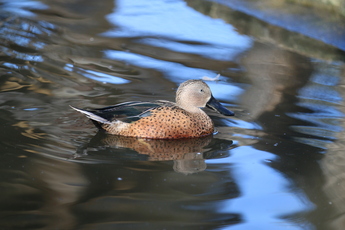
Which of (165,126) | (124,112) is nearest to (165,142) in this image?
(165,126)

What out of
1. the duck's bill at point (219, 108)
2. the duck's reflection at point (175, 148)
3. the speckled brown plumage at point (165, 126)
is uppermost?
the duck's bill at point (219, 108)

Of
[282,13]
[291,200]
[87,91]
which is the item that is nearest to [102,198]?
[291,200]

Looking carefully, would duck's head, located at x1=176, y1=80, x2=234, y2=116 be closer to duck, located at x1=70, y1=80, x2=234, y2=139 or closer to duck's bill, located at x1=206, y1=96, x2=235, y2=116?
duck's bill, located at x1=206, y1=96, x2=235, y2=116

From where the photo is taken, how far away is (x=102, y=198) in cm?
432

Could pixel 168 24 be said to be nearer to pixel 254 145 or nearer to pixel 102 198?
pixel 254 145

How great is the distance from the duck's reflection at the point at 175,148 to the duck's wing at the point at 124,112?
0.20 meters

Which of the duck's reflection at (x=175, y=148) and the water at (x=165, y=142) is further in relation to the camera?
the duck's reflection at (x=175, y=148)

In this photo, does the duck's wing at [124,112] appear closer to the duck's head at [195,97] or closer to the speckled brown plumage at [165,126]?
the speckled brown plumage at [165,126]

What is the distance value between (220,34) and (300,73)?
7.63ft

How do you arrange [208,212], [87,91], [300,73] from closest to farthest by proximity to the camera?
[208,212] < [87,91] < [300,73]

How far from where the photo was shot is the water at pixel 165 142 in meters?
4.20

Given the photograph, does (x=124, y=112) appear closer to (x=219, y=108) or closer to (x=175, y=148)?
(x=175, y=148)

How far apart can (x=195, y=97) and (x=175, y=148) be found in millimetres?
856

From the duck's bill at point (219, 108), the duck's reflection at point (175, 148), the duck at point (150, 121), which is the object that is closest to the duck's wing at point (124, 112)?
the duck at point (150, 121)
